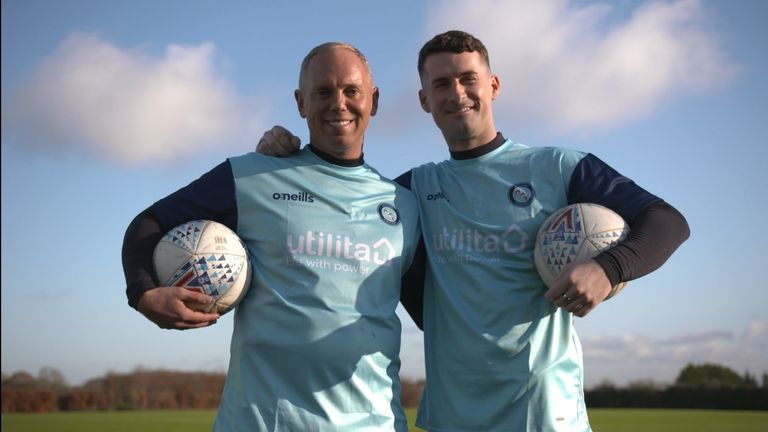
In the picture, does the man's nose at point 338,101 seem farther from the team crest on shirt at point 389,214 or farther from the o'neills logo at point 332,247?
the o'neills logo at point 332,247

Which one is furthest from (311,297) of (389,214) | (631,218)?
(631,218)

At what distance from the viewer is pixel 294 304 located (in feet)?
14.4

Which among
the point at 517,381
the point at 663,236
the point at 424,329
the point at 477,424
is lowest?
the point at 477,424

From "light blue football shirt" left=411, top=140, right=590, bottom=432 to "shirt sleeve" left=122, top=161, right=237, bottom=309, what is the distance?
4.75 feet

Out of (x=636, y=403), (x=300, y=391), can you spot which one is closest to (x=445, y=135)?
(x=300, y=391)

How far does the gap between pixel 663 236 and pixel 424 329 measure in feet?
5.79

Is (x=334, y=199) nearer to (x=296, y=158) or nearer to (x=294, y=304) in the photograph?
(x=296, y=158)

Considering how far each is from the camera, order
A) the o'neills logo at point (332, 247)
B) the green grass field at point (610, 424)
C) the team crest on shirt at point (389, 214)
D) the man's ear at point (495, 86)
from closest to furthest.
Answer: the o'neills logo at point (332, 247) → the team crest on shirt at point (389, 214) → the man's ear at point (495, 86) → the green grass field at point (610, 424)

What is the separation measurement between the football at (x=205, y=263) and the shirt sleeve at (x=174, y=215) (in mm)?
A: 91

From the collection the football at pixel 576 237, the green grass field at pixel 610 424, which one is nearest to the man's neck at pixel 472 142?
the football at pixel 576 237

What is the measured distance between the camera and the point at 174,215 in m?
4.57

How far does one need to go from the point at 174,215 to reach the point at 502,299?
223 cm

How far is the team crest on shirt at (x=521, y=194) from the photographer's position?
4949 millimetres

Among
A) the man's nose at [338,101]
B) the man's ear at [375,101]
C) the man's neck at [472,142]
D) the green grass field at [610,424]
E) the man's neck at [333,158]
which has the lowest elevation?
the green grass field at [610,424]
